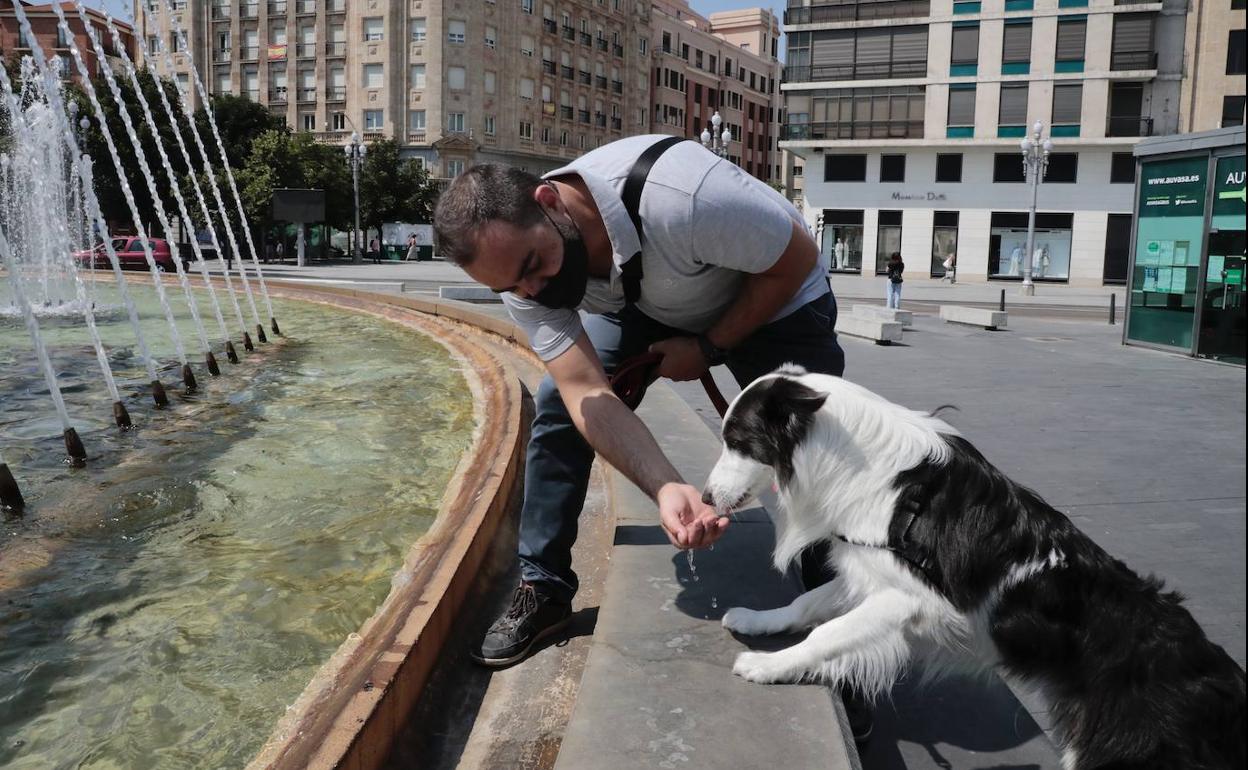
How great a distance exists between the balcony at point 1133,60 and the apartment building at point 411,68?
35.2 metres

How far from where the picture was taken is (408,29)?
64312 millimetres

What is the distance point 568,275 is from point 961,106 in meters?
49.5

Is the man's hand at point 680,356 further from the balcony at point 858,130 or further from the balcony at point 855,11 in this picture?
the balcony at point 855,11

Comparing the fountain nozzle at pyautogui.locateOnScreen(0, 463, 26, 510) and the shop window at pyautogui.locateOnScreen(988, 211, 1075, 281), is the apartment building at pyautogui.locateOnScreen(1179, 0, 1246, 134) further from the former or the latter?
the fountain nozzle at pyautogui.locateOnScreen(0, 463, 26, 510)

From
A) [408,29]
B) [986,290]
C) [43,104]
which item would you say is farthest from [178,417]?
[408,29]

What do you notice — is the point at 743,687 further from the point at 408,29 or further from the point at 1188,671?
the point at 408,29

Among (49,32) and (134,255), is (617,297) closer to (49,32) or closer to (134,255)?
(134,255)

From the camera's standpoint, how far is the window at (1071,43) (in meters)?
45.2

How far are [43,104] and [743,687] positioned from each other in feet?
99.2

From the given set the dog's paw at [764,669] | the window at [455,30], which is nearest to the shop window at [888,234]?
the window at [455,30]

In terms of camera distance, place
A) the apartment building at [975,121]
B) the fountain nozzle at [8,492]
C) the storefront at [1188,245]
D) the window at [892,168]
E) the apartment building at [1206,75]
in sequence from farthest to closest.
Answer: the window at [892,168]
the apartment building at [975,121]
the apartment building at [1206,75]
the storefront at [1188,245]
the fountain nozzle at [8,492]

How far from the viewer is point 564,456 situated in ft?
10.9

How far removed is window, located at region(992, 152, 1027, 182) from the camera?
46.8 m

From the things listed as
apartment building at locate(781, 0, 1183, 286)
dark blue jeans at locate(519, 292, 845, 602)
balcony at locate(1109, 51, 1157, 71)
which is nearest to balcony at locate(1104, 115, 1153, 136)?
apartment building at locate(781, 0, 1183, 286)
